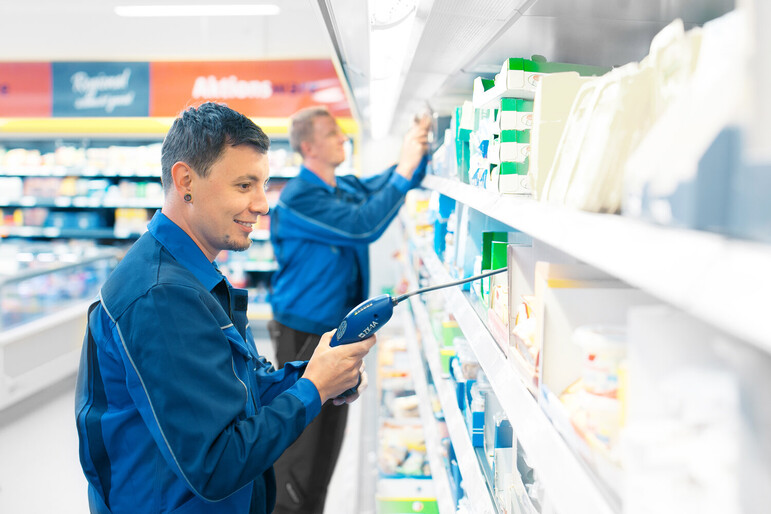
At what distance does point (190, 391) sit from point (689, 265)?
93cm

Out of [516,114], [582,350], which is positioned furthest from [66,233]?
[582,350]

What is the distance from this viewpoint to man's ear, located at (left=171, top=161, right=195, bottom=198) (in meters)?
1.32

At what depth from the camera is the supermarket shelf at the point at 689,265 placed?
0.37 m

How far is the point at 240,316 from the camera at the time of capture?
1.47m

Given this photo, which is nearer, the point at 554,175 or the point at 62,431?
the point at 554,175

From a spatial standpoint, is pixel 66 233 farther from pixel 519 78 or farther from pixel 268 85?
pixel 519 78

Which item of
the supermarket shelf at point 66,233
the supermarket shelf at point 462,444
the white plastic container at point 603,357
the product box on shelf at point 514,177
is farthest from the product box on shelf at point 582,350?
the supermarket shelf at point 66,233

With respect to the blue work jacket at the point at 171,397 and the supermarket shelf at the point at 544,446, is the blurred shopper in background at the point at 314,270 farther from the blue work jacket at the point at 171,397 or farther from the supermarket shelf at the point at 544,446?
the supermarket shelf at the point at 544,446

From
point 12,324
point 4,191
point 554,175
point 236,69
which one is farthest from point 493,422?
point 4,191

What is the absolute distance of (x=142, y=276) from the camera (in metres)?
1.19

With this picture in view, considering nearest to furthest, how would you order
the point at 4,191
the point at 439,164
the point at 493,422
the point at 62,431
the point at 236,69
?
the point at 493,422
the point at 439,164
the point at 62,431
the point at 236,69
the point at 4,191

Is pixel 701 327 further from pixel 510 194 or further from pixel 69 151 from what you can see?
pixel 69 151

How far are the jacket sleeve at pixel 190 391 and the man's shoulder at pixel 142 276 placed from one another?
0.07ft

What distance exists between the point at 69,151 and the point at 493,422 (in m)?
7.08
